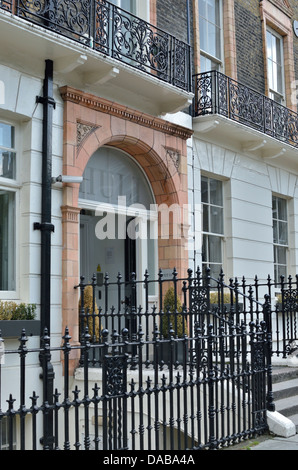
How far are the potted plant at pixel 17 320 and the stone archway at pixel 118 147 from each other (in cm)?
66

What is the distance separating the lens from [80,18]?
30.7 feet

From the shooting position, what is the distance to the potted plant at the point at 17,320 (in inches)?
313

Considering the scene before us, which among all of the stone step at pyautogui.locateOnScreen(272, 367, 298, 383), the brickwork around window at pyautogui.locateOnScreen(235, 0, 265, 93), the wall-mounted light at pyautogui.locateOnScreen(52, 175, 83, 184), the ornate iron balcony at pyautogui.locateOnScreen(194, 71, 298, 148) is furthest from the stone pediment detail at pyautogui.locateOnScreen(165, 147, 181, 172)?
the stone step at pyautogui.locateOnScreen(272, 367, 298, 383)

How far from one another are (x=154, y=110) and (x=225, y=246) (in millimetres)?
3493

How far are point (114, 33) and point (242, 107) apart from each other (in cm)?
409

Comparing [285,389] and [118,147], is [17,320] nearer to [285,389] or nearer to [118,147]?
[285,389]

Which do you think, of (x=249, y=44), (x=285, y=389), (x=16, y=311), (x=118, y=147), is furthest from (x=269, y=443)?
(x=249, y=44)

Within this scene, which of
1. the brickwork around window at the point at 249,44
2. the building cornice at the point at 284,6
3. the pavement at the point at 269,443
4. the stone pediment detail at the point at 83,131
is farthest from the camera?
the building cornice at the point at 284,6

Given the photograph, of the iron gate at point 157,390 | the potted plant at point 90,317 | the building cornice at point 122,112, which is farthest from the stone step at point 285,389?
the building cornice at point 122,112

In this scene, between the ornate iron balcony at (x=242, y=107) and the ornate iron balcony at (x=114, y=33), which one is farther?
the ornate iron balcony at (x=242, y=107)

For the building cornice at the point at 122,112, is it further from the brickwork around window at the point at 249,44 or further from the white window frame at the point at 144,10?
the brickwork around window at the point at 249,44

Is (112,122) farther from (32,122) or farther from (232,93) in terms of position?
(232,93)

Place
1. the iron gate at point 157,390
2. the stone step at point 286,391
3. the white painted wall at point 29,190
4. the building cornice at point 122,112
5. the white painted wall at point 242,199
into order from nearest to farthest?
the iron gate at point 157,390 < the stone step at point 286,391 < the white painted wall at point 29,190 < the building cornice at point 122,112 < the white painted wall at point 242,199

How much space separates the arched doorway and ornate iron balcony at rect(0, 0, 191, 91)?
1.62 metres
